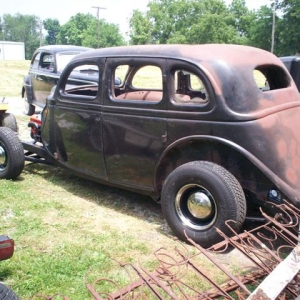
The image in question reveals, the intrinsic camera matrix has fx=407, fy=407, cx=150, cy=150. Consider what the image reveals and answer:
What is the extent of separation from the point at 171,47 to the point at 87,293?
2373 mm

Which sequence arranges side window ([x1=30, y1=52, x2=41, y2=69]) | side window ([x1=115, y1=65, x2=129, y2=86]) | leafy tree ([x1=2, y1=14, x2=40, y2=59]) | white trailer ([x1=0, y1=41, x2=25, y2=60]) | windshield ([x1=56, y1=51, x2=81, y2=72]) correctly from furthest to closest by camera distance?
leafy tree ([x1=2, y1=14, x2=40, y2=59])
white trailer ([x1=0, y1=41, x2=25, y2=60])
side window ([x1=30, y1=52, x2=41, y2=69])
windshield ([x1=56, y1=51, x2=81, y2=72])
side window ([x1=115, y1=65, x2=129, y2=86])

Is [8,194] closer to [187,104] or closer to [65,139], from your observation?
[65,139]

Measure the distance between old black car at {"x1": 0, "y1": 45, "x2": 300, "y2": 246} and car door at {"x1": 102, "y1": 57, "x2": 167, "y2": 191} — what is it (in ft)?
0.03

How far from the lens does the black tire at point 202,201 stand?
11.1ft

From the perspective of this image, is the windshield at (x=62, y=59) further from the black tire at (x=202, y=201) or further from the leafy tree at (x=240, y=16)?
the leafy tree at (x=240, y=16)

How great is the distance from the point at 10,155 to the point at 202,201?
2.70 metres

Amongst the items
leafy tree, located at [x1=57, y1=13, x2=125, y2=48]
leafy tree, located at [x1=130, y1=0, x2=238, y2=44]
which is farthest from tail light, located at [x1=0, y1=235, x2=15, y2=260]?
leafy tree, located at [x1=57, y1=13, x2=125, y2=48]

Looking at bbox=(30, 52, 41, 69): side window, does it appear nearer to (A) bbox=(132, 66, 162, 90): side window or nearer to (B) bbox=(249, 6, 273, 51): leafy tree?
(A) bbox=(132, 66, 162, 90): side window

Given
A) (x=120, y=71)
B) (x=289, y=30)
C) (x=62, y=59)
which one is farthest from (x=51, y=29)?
(x=120, y=71)

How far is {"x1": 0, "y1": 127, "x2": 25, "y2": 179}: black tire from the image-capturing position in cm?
508

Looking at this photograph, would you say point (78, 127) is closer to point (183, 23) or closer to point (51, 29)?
point (183, 23)

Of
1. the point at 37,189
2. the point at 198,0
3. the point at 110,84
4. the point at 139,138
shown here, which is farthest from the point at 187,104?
the point at 198,0

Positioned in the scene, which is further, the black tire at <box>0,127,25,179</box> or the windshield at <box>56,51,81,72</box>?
the windshield at <box>56,51,81,72</box>

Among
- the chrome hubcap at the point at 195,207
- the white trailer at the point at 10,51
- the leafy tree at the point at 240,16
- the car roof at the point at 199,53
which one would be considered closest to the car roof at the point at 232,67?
the car roof at the point at 199,53
